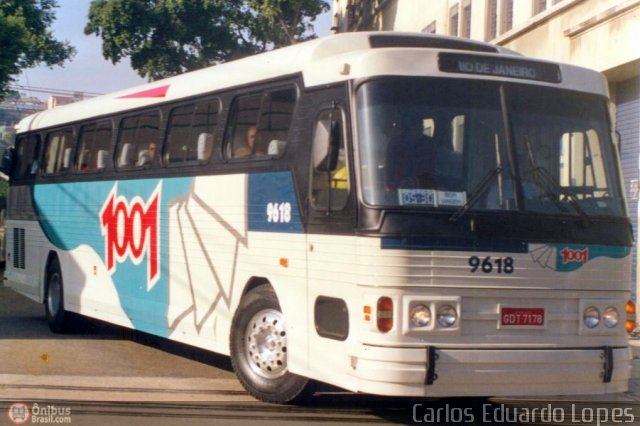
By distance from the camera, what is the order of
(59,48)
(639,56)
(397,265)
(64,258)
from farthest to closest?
(59,48) → (639,56) → (64,258) → (397,265)

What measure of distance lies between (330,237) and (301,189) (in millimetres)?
691

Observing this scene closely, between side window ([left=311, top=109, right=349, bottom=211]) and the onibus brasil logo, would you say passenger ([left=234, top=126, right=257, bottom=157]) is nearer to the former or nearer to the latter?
side window ([left=311, top=109, right=349, bottom=211])

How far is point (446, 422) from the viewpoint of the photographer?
373 inches

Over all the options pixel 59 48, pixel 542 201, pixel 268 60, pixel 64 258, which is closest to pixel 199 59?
pixel 59 48

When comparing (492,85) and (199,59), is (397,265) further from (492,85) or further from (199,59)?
(199,59)

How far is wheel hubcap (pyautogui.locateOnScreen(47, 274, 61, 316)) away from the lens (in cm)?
1550

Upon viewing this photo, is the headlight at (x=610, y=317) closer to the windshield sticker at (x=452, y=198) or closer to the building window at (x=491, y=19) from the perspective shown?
the windshield sticker at (x=452, y=198)

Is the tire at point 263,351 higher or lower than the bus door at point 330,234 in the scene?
lower

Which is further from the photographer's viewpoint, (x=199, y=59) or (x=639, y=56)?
(x=199, y=59)

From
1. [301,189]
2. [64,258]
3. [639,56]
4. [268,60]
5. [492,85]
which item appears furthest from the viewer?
[639,56]

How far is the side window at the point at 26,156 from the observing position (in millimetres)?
16766

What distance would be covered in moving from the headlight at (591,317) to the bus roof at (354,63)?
190cm

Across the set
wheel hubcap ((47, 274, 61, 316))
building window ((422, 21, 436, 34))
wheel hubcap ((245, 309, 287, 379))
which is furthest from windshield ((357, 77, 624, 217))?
building window ((422, 21, 436, 34))

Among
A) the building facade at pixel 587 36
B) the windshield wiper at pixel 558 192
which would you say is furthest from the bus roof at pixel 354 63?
the building facade at pixel 587 36
